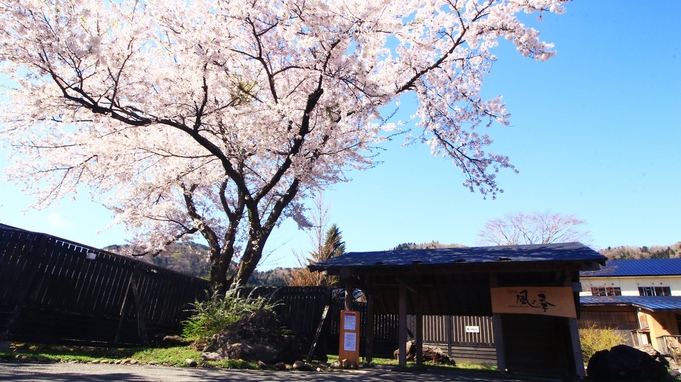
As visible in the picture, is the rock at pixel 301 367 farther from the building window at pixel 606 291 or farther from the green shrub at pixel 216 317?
the building window at pixel 606 291

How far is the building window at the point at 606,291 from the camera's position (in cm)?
2694

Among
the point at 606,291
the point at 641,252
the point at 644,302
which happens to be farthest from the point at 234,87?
the point at 641,252

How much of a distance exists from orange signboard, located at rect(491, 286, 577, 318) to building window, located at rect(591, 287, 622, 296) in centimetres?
2422

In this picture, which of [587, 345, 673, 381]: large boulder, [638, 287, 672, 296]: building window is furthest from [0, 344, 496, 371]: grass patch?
[638, 287, 672, 296]: building window

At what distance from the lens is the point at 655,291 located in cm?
2611

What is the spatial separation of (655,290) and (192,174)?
28.9 m

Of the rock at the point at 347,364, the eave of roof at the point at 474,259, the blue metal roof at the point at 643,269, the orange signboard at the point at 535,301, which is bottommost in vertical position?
the rock at the point at 347,364

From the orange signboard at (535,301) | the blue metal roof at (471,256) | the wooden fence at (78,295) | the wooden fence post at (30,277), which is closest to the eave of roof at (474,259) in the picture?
the blue metal roof at (471,256)

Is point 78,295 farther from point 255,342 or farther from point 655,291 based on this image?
point 655,291

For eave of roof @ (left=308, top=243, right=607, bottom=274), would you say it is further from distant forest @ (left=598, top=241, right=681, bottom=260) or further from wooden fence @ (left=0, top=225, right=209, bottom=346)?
distant forest @ (left=598, top=241, right=681, bottom=260)

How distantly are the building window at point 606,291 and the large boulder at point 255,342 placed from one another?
2603 cm

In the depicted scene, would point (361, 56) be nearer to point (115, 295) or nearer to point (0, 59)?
point (0, 59)

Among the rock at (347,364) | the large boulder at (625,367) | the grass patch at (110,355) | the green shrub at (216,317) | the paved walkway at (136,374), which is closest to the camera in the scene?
the paved walkway at (136,374)

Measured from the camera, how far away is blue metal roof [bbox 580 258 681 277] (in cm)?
2592
